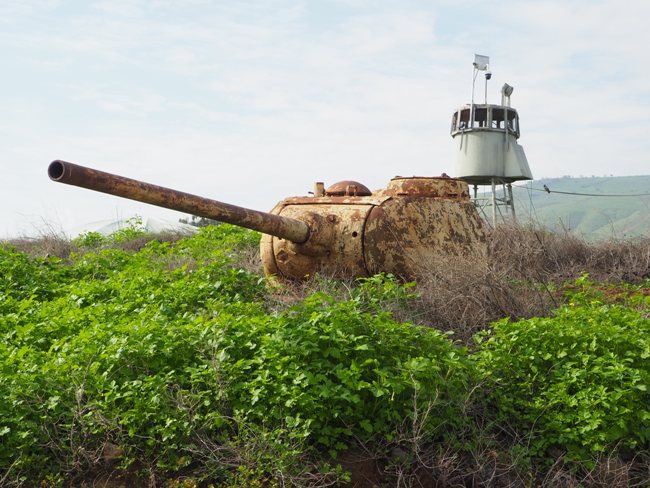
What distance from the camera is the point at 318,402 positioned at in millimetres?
4500

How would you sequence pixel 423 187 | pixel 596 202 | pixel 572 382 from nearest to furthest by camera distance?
1. pixel 572 382
2. pixel 423 187
3. pixel 596 202

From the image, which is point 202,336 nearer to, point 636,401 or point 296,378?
point 296,378

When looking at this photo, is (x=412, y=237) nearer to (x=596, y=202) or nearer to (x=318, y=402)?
(x=318, y=402)

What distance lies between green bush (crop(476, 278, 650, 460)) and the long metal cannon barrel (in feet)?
8.71

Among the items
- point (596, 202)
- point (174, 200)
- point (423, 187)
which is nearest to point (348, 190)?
point (423, 187)

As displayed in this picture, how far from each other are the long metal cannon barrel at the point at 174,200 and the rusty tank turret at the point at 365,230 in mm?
12

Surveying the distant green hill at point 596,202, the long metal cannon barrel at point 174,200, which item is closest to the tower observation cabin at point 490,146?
the long metal cannon barrel at point 174,200

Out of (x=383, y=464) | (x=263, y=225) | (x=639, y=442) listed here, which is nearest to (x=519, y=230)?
(x=263, y=225)

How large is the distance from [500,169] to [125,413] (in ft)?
47.7

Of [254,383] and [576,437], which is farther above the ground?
[254,383]

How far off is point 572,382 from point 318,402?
1646 mm

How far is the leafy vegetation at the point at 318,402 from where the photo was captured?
14.7ft

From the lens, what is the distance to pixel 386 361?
480 centimetres

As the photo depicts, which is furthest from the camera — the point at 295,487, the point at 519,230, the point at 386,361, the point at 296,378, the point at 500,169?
the point at 500,169
